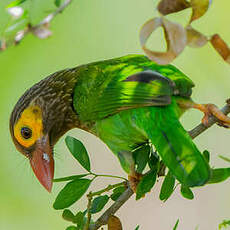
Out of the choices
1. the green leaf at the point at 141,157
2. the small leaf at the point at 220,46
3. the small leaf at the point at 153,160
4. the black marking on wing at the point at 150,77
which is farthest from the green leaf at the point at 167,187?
the small leaf at the point at 220,46

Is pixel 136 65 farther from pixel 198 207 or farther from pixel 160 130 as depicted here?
pixel 198 207

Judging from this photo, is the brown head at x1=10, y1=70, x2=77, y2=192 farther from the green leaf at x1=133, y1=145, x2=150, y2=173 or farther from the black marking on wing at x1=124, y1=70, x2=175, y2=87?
the black marking on wing at x1=124, y1=70, x2=175, y2=87

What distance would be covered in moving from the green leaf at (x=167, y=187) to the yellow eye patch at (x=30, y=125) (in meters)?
0.88

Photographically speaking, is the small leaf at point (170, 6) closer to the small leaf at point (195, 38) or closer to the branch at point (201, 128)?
the small leaf at point (195, 38)

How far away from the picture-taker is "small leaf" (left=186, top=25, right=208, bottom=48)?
126 cm

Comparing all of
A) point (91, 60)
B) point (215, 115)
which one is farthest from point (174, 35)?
point (91, 60)

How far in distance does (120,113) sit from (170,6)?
1.07m

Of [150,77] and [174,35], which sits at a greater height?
[174,35]

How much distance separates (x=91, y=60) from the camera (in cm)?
466

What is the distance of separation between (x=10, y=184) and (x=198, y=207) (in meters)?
1.54

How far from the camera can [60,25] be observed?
4.94 m

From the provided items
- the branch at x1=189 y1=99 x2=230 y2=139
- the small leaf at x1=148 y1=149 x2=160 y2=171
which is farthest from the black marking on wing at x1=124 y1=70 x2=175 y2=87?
the small leaf at x1=148 y1=149 x2=160 y2=171

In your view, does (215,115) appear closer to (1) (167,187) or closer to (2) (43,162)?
(1) (167,187)

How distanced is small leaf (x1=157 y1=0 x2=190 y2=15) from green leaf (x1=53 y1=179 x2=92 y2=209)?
0.91 m
